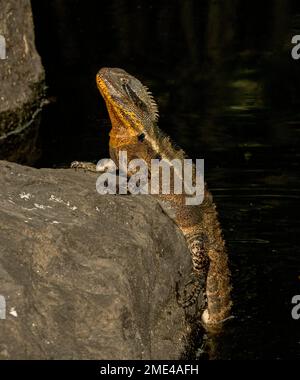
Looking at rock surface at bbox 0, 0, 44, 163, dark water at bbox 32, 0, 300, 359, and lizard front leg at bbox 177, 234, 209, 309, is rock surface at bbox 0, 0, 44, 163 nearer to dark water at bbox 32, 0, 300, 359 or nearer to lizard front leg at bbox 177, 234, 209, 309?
dark water at bbox 32, 0, 300, 359

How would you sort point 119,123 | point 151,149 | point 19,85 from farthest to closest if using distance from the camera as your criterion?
point 19,85
point 119,123
point 151,149

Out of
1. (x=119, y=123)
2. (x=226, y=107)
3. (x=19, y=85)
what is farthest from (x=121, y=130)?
(x=226, y=107)

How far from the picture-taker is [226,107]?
12461 millimetres

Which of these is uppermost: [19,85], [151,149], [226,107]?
[19,85]

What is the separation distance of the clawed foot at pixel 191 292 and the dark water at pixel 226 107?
362mm

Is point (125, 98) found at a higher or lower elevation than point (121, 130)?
higher

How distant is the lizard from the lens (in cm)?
690

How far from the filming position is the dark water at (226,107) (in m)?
7.70

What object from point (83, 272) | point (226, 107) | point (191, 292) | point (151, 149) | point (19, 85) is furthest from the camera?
point (226, 107)

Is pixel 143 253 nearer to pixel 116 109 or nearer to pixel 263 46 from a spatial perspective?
pixel 116 109

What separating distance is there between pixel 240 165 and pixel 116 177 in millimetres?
3742

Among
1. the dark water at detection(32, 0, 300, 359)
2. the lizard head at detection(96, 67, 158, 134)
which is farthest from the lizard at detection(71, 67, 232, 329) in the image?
the dark water at detection(32, 0, 300, 359)

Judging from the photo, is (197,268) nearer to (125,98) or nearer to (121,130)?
(121,130)

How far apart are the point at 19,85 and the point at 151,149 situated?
5.57m
